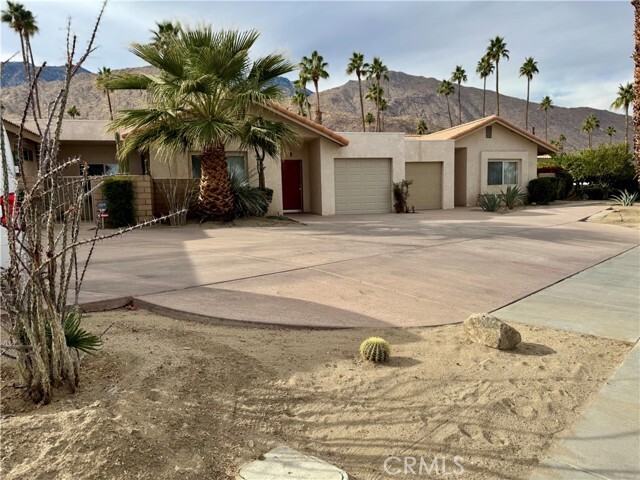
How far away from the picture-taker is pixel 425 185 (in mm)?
22625

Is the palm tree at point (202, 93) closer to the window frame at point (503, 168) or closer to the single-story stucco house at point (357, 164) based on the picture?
the single-story stucco house at point (357, 164)

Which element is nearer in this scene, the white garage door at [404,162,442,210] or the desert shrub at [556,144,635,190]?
the white garage door at [404,162,442,210]

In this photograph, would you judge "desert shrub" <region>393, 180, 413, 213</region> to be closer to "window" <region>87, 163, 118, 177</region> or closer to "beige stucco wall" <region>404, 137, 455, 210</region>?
"beige stucco wall" <region>404, 137, 455, 210</region>

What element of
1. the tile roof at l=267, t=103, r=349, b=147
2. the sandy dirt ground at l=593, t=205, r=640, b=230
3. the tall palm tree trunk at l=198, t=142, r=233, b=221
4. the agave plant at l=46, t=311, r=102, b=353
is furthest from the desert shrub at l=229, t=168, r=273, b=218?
the agave plant at l=46, t=311, r=102, b=353

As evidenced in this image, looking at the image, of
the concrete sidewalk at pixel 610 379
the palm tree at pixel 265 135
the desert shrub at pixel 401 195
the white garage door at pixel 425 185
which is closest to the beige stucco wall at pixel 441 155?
the white garage door at pixel 425 185

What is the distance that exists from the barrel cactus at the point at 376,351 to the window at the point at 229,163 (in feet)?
47.2

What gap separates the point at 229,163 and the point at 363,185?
5.82 meters

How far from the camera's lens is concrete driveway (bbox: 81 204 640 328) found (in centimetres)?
518

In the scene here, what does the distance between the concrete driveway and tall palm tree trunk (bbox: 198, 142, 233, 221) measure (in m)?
1.89

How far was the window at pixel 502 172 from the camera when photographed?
81.5ft

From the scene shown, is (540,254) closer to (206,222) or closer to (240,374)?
(240,374)

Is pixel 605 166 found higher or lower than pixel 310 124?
lower

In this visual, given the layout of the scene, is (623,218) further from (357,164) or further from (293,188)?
(293,188)

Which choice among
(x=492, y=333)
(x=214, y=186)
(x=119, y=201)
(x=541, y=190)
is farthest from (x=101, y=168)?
(x=541, y=190)
